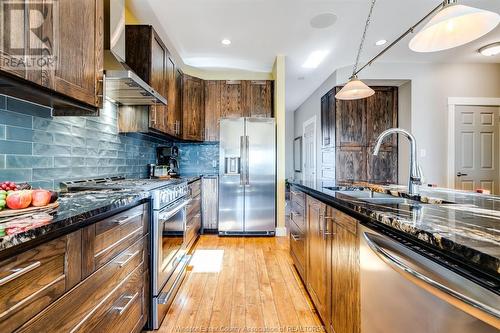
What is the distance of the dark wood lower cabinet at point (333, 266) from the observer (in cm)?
115

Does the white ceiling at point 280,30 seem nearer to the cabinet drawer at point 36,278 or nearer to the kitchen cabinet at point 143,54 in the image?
the kitchen cabinet at point 143,54

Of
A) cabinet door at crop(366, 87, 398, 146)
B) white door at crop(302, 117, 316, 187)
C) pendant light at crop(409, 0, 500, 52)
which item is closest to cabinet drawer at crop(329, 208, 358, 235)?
pendant light at crop(409, 0, 500, 52)

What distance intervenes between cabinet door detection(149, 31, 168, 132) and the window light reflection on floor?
5.14 ft

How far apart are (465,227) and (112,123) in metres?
2.65

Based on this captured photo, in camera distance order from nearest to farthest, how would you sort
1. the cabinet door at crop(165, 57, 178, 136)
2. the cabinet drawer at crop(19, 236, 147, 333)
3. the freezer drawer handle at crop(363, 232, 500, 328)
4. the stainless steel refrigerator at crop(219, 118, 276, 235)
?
the freezer drawer handle at crop(363, 232, 500, 328), the cabinet drawer at crop(19, 236, 147, 333), the cabinet door at crop(165, 57, 178, 136), the stainless steel refrigerator at crop(219, 118, 276, 235)

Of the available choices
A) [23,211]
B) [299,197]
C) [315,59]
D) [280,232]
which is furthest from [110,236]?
[315,59]

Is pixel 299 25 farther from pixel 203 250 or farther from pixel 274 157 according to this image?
pixel 203 250

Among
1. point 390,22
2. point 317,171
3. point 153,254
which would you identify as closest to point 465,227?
point 153,254

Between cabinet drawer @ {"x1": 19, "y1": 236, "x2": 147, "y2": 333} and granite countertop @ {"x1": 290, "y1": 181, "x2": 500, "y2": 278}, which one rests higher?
granite countertop @ {"x1": 290, "y1": 181, "x2": 500, "y2": 278}

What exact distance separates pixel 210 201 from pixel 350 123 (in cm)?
281

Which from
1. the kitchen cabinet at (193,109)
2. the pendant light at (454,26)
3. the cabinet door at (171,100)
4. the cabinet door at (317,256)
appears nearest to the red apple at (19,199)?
the cabinet door at (317,256)

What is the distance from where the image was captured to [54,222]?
79cm

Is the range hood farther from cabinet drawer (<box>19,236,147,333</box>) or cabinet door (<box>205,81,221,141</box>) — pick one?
cabinet door (<box>205,81,221,141</box>)

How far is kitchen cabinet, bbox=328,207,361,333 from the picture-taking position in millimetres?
1123
